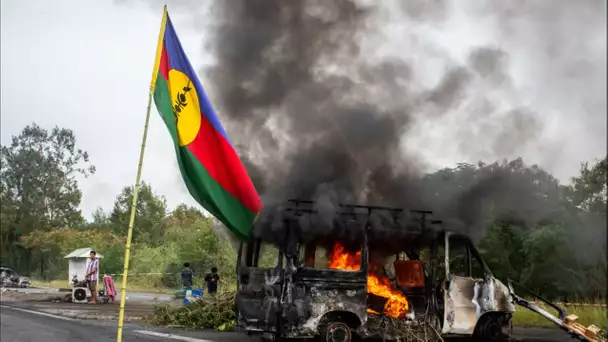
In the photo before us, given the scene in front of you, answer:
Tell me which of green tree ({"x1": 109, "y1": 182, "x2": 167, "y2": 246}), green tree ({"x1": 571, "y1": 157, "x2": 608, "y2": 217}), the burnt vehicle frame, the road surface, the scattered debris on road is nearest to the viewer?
the burnt vehicle frame

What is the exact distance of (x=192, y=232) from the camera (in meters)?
32.2

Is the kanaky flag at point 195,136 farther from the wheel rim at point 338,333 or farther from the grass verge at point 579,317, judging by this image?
the grass verge at point 579,317

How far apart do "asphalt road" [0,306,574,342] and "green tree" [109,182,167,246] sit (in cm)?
2977

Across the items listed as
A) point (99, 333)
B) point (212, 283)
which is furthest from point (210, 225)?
point (99, 333)

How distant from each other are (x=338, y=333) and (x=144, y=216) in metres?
41.4

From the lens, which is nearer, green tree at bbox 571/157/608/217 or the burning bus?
the burning bus

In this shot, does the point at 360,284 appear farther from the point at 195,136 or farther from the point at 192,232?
the point at 192,232

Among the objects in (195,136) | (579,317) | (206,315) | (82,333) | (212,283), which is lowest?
(82,333)

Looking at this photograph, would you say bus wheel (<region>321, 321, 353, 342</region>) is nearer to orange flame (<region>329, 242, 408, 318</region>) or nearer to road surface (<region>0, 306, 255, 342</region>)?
orange flame (<region>329, 242, 408, 318</region>)

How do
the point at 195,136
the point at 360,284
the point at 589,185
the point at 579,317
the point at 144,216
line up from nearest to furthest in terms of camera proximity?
the point at 195,136, the point at 360,284, the point at 579,317, the point at 589,185, the point at 144,216

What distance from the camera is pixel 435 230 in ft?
29.6

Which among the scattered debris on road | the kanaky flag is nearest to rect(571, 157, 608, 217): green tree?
the scattered debris on road

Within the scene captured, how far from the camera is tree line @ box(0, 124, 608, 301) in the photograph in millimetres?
12258

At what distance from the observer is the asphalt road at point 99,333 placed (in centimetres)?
1080
